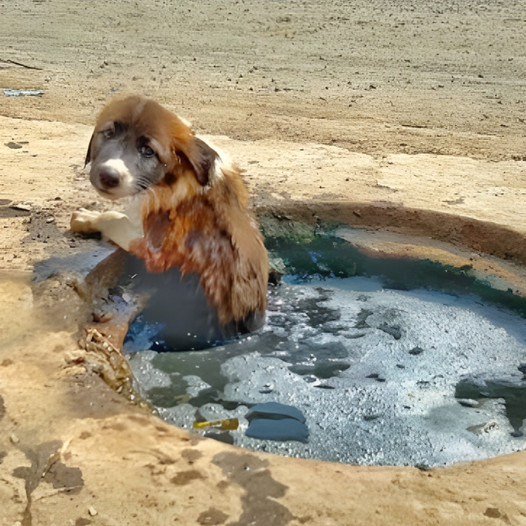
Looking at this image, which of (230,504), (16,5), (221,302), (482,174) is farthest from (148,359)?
(16,5)

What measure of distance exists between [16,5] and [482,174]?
1120cm

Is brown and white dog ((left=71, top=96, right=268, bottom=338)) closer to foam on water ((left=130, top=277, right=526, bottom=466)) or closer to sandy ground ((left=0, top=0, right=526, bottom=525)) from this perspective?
foam on water ((left=130, top=277, right=526, bottom=466))

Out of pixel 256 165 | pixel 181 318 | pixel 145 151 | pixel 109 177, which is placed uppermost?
pixel 145 151

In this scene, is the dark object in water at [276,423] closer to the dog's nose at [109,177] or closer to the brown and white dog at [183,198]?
Answer: the brown and white dog at [183,198]

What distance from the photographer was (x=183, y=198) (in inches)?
155

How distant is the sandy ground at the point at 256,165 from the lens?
104 inches

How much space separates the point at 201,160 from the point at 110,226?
46.8 inches

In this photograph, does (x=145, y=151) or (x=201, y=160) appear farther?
(x=201, y=160)

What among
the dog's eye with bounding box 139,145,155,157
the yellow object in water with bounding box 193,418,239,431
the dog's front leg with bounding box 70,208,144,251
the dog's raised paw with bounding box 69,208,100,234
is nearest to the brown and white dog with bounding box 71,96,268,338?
the dog's eye with bounding box 139,145,155,157

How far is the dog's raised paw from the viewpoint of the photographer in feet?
16.1

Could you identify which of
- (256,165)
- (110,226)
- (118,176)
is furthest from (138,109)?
(256,165)

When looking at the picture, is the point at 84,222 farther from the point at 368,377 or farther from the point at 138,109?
the point at 368,377

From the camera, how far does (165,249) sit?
13.5ft

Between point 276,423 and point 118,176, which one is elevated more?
point 118,176
